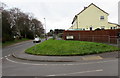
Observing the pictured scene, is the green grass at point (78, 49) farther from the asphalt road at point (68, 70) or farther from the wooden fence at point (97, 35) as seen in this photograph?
the asphalt road at point (68, 70)

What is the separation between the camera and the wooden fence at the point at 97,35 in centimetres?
1928

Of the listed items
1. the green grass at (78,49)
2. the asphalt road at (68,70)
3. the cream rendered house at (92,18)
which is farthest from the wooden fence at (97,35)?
the asphalt road at (68,70)

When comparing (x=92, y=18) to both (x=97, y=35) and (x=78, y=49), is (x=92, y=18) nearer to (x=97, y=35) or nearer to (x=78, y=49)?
(x=97, y=35)

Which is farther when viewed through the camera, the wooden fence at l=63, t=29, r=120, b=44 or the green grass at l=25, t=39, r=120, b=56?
the wooden fence at l=63, t=29, r=120, b=44

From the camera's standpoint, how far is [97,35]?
21.7 metres

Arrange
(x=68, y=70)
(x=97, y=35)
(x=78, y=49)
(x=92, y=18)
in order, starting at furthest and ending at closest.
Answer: (x=92, y=18), (x=97, y=35), (x=78, y=49), (x=68, y=70)

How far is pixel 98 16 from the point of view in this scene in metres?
35.4

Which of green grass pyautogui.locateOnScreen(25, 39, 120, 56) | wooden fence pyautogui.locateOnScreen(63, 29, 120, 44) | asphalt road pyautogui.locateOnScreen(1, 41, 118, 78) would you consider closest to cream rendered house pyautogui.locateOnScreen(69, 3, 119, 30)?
wooden fence pyautogui.locateOnScreen(63, 29, 120, 44)

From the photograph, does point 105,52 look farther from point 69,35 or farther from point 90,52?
point 69,35

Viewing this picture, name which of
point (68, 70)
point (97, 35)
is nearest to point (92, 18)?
point (97, 35)

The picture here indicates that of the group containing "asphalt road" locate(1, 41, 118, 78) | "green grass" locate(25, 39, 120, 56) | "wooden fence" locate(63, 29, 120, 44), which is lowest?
"asphalt road" locate(1, 41, 118, 78)

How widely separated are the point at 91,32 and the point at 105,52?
9765mm

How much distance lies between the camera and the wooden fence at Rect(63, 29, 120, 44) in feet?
63.3

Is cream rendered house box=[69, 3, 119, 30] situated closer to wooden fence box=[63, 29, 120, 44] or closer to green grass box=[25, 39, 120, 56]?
wooden fence box=[63, 29, 120, 44]
